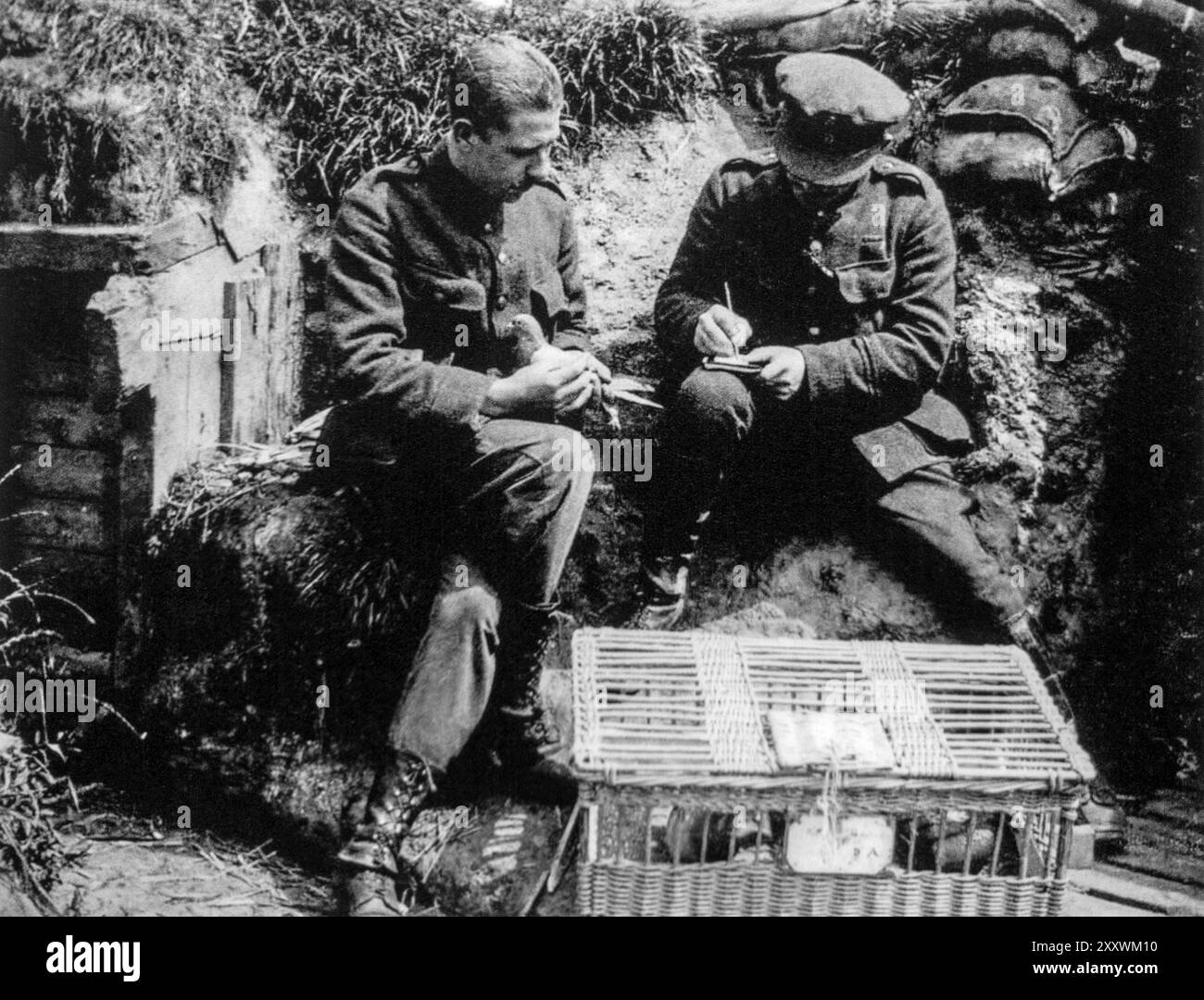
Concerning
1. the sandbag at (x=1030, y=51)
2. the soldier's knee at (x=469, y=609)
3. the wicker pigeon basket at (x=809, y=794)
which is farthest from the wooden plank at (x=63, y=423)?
the sandbag at (x=1030, y=51)

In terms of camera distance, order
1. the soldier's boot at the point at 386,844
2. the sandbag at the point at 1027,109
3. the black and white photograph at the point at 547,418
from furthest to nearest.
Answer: the sandbag at the point at 1027,109 < the black and white photograph at the point at 547,418 < the soldier's boot at the point at 386,844

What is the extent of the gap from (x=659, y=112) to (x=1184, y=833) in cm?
214

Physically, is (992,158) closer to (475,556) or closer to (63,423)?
(475,556)

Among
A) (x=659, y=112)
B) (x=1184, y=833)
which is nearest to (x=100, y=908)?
(x=659, y=112)

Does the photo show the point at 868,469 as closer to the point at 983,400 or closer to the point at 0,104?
the point at 983,400

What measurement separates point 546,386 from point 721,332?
423 millimetres

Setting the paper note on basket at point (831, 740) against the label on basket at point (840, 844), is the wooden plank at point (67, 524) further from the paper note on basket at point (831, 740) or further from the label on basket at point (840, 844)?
the label on basket at point (840, 844)

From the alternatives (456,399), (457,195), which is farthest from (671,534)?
(457,195)

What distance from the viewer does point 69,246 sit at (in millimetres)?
2912

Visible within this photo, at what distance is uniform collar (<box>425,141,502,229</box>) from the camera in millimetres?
2842

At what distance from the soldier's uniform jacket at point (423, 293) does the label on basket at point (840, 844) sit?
1146 mm

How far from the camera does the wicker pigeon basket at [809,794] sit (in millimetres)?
2553

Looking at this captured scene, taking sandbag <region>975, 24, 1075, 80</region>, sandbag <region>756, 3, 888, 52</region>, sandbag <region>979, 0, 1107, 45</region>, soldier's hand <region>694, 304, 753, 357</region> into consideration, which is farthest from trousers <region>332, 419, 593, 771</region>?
sandbag <region>979, 0, 1107, 45</region>

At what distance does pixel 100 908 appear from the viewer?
285 cm
